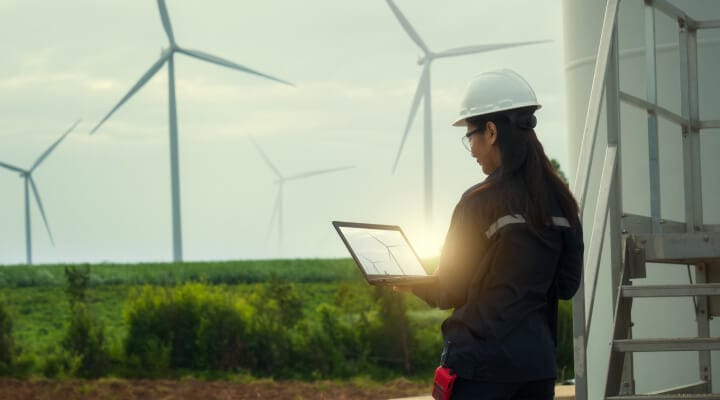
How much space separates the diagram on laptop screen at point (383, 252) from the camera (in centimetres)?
456

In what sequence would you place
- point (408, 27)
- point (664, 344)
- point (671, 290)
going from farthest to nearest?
1. point (408, 27)
2. point (671, 290)
3. point (664, 344)

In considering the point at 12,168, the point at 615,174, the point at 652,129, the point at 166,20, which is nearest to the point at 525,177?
the point at 615,174

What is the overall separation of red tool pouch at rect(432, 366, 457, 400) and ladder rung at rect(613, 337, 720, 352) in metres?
1.98

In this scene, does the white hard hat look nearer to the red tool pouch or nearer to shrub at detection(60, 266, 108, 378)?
the red tool pouch

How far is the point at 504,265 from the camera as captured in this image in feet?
13.6

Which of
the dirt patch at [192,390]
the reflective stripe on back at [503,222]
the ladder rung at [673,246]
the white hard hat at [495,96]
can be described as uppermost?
the white hard hat at [495,96]

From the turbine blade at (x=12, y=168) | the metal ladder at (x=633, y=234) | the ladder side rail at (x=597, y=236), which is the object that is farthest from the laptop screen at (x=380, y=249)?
the turbine blade at (x=12, y=168)

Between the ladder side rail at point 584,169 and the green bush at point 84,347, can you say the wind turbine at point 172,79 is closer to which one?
the green bush at point 84,347

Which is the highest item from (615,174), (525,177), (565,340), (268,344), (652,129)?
(652,129)

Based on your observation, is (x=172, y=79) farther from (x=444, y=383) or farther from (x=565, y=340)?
(x=444, y=383)

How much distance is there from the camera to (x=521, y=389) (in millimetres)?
4250

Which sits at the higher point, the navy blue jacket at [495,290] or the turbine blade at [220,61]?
A: the turbine blade at [220,61]

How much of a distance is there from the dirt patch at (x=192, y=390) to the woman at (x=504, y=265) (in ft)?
42.2

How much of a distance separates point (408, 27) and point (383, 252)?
2318 cm
